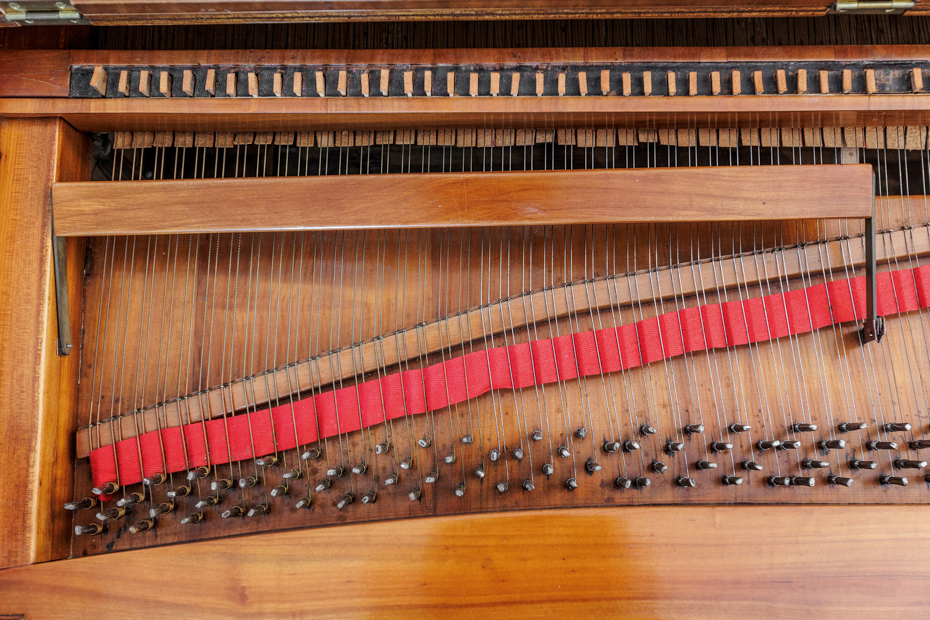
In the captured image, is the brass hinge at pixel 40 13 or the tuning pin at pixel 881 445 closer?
the brass hinge at pixel 40 13

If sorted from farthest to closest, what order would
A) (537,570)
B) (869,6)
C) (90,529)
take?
(90,529)
(537,570)
(869,6)

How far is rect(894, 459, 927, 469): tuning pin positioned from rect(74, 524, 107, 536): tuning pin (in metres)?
2.88

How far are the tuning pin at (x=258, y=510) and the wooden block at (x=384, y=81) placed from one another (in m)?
1.54

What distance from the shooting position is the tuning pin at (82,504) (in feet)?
6.41

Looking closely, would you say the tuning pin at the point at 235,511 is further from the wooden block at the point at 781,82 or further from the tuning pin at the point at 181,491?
the wooden block at the point at 781,82

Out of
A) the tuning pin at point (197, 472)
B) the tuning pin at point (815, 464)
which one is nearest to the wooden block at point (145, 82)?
the tuning pin at point (197, 472)

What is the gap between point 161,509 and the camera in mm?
2021

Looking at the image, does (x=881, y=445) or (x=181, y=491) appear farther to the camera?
(x=181, y=491)

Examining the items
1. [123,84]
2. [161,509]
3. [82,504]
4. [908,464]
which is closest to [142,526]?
[161,509]

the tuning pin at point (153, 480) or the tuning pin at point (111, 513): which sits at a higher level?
the tuning pin at point (153, 480)

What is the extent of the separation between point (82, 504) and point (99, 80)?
149cm

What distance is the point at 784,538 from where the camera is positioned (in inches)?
69.3

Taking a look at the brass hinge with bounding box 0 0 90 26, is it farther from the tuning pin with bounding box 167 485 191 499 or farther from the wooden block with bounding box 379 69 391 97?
the tuning pin with bounding box 167 485 191 499

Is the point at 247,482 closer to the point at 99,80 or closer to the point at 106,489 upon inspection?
the point at 106,489
